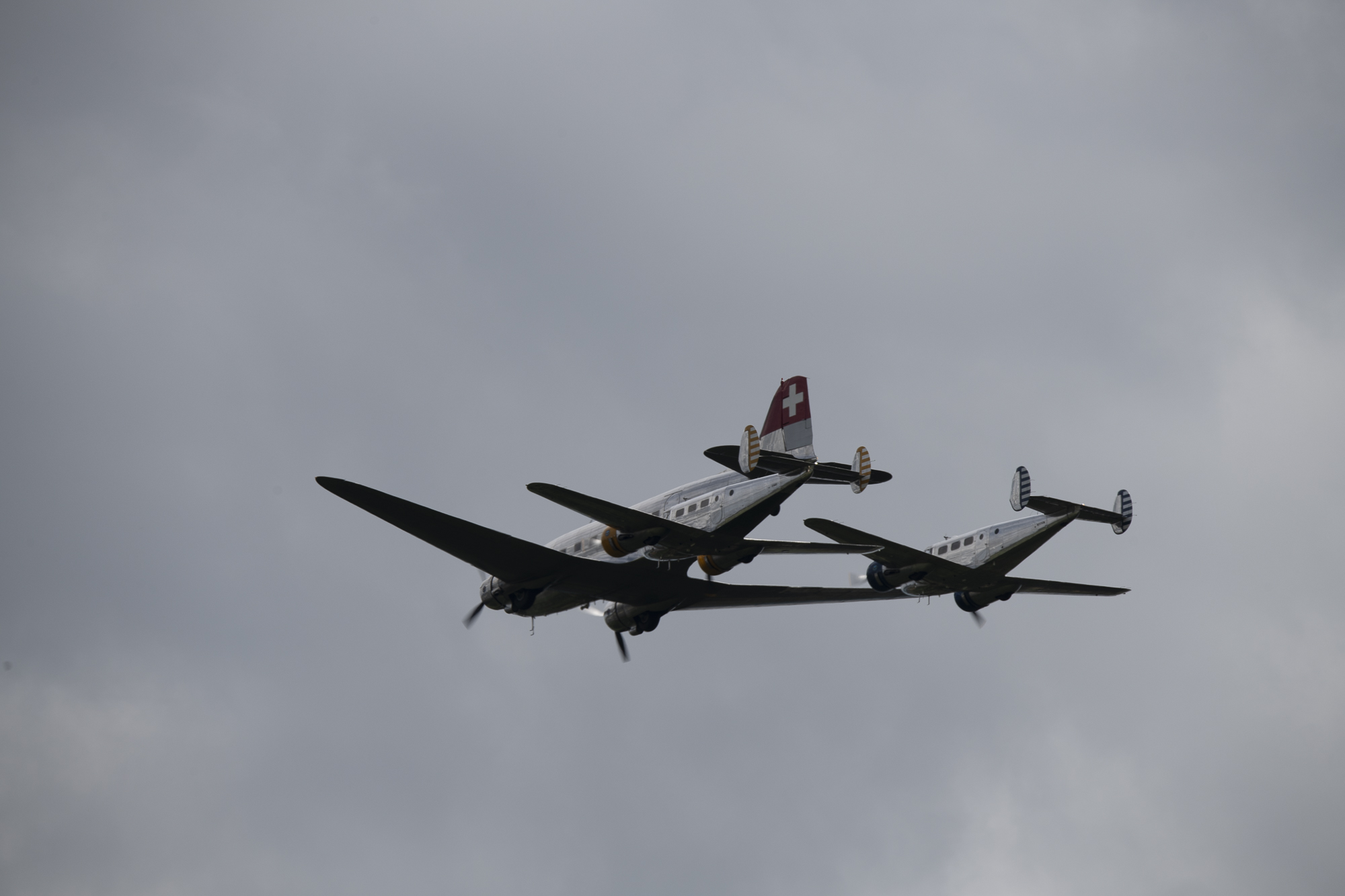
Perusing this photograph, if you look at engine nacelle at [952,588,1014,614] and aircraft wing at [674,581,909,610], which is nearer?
engine nacelle at [952,588,1014,614]

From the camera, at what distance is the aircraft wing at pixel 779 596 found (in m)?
59.5

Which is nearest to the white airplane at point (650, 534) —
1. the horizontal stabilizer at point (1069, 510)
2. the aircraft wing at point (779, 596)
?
the aircraft wing at point (779, 596)

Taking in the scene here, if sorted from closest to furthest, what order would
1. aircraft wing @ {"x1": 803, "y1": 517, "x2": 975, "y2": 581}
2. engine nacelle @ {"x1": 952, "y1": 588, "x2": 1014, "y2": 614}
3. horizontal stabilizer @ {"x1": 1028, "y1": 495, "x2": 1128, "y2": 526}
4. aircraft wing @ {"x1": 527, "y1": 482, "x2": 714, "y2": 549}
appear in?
aircraft wing @ {"x1": 527, "y1": 482, "x2": 714, "y2": 549}, aircraft wing @ {"x1": 803, "y1": 517, "x2": 975, "y2": 581}, horizontal stabilizer @ {"x1": 1028, "y1": 495, "x2": 1128, "y2": 526}, engine nacelle @ {"x1": 952, "y1": 588, "x2": 1014, "y2": 614}

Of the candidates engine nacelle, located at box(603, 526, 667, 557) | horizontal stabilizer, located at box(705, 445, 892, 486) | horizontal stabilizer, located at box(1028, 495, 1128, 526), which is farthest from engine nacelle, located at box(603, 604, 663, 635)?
horizontal stabilizer, located at box(1028, 495, 1128, 526)

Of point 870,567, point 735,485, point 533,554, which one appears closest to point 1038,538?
point 870,567

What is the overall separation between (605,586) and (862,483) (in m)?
13.4

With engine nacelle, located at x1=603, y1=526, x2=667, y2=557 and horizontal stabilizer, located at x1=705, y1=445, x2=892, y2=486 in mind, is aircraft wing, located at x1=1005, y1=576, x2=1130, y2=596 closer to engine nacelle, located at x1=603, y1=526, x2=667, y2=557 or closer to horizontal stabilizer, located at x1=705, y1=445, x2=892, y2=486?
horizontal stabilizer, located at x1=705, y1=445, x2=892, y2=486

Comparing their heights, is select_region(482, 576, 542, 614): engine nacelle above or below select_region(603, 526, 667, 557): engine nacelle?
below

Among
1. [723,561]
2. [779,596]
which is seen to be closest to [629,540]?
[723,561]

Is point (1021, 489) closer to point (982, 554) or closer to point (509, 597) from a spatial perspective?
point (982, 554)

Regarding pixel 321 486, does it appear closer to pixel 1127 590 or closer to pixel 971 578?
pixel 971 578

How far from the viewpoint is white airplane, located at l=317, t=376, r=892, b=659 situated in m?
46.1

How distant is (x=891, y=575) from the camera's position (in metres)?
55.5

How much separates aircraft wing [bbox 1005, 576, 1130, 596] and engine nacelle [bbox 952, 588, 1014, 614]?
0.61 metres
